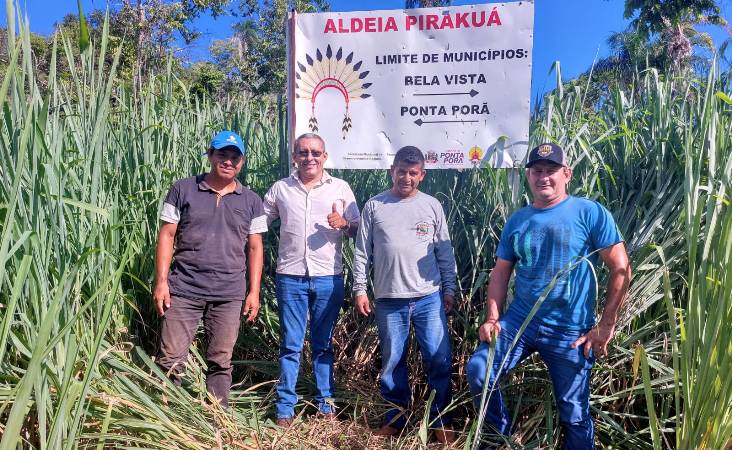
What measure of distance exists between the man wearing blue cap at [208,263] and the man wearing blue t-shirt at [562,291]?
1194 mm

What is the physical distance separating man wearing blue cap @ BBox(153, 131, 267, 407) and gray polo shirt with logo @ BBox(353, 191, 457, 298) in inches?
23.8

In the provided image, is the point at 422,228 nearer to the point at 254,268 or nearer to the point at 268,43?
the point at 254,268

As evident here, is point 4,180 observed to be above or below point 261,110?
below

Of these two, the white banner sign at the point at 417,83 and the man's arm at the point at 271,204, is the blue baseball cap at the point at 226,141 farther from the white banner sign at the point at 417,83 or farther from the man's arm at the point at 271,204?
the white banner sign at the point at 417,83

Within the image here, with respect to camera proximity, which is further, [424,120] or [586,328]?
[424,120]

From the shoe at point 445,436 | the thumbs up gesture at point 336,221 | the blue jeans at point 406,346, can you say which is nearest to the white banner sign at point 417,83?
the thumbs up gesture at point 336,221

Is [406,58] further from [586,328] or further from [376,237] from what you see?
[586,328]

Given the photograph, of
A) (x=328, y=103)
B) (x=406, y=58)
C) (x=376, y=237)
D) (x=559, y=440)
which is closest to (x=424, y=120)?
(x=406, y=58)

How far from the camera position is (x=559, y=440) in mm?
2512

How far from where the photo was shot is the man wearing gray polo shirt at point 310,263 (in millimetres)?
2787

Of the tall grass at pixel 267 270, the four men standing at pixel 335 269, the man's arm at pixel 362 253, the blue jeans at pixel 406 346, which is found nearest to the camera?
the tall grass at pixel 267 270

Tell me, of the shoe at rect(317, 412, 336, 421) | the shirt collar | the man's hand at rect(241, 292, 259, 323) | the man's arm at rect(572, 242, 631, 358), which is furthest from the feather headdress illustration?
the man's arm at rect(572, 242, 631, 358)

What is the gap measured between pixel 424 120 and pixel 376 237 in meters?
0.76

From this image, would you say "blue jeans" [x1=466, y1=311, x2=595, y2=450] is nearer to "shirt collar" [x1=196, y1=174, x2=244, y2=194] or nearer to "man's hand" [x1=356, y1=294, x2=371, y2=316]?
"man's hand" [x1=356, y1=294, x2=371, y2=316]
